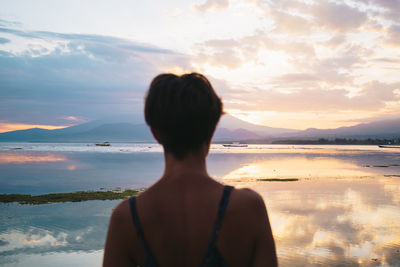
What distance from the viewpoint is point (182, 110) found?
1654mm

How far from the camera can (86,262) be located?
32.9ft

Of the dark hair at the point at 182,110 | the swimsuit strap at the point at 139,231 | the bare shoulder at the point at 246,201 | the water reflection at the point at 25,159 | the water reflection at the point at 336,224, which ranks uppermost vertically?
the dark hair at the point at 182,110

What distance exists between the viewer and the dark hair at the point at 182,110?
1650mm

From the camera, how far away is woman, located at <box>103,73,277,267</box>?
1576 mm

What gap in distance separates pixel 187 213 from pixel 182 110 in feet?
1.69

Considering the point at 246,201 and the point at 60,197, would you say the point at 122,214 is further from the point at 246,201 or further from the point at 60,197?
the point at 60,197

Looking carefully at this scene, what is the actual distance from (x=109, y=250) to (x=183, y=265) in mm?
389

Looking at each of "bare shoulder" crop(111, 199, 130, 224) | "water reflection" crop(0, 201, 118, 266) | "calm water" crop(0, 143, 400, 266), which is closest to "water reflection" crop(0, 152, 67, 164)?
"calm water" crop(0, 143, 400, 266)

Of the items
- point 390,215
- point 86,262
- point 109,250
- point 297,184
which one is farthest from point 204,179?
point 297,184

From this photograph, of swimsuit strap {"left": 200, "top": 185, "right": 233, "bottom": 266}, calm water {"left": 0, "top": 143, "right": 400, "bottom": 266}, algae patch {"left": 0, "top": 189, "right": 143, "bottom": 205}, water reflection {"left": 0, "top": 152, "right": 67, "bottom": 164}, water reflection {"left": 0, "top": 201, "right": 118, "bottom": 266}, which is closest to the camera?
swimsuit strap {"left": 200, "top": 185, "right": 233, "bottom": 266}

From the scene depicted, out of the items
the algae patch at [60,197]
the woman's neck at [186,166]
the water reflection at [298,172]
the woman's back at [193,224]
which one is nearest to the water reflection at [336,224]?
the water reflection at [298,172]

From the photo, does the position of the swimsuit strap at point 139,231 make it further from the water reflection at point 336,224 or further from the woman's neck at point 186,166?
the water reflection at point 336,224

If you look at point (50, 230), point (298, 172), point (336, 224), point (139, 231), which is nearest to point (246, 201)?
point (139, 231)

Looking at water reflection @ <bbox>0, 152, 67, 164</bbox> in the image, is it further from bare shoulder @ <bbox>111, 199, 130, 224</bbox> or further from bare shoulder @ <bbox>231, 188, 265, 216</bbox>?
bare shoulder @ <bbox>231, 188, 265, 216</bbox>
